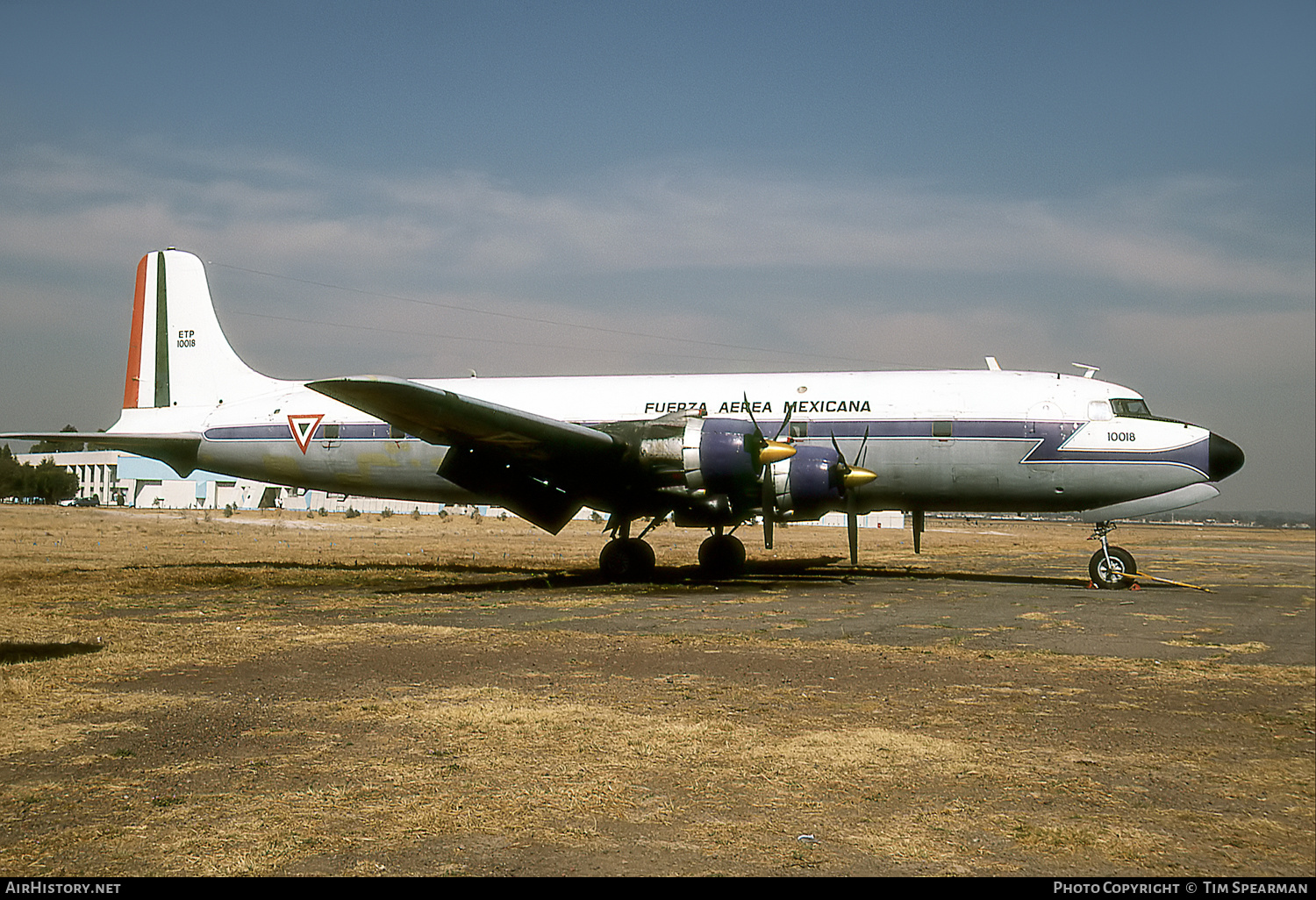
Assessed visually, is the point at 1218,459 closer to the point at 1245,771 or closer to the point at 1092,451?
the point at 1092,451

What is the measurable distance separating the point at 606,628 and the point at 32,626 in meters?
6.76

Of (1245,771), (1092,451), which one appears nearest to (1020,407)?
(1092,451)

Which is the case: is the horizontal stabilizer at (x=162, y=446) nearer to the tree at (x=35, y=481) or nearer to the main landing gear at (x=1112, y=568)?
the main landing gear at (x=1112, y=568)

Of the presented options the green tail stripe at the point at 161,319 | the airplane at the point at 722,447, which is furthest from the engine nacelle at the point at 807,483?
the green tail stripe at the point at 161,319

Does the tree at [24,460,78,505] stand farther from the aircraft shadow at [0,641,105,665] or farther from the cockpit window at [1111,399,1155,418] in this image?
the cockpit window at [1111,399,1155,418]

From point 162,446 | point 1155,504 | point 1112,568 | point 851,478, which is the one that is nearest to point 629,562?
point 851,478

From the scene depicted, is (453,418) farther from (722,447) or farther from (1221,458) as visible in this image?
(1221,458)

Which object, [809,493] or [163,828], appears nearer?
[163,828]

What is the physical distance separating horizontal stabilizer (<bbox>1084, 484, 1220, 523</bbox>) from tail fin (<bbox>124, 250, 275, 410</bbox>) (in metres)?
18.2

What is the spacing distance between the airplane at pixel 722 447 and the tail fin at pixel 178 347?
64 centimetres

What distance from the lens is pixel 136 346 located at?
22625 mm

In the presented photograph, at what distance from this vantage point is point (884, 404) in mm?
18688

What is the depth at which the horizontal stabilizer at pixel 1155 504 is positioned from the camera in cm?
1720

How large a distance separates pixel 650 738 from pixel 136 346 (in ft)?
68.6
